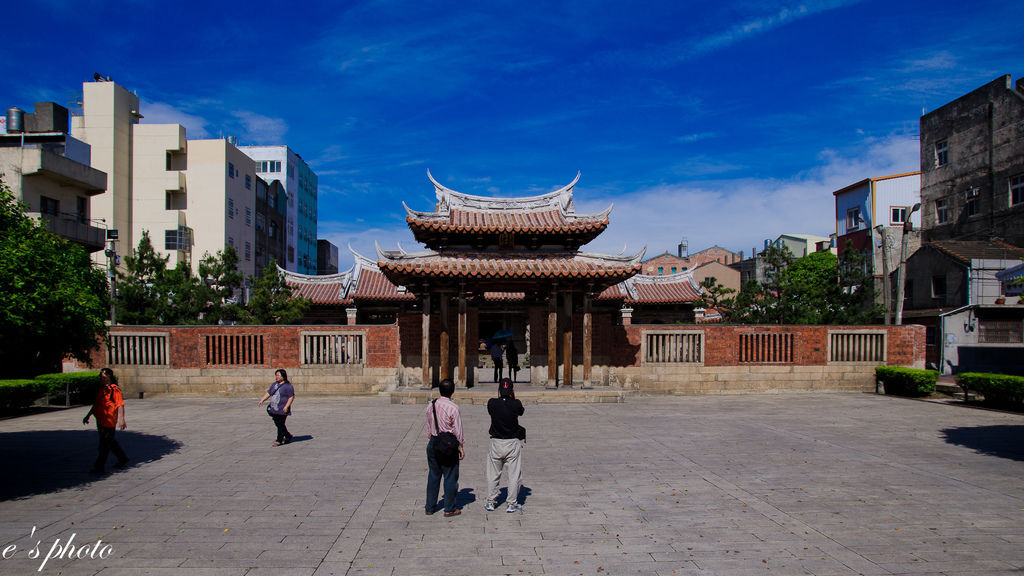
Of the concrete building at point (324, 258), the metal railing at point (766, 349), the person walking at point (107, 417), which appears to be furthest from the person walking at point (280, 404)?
the concrete building at point (324, 258)

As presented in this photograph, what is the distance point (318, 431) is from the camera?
39.7 ft

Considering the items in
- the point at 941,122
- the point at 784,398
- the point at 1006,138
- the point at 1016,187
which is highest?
the point at 941,122

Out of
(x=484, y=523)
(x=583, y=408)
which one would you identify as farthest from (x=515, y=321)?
(x=484, y=523)

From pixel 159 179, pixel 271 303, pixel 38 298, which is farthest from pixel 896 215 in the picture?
pixel 159 179

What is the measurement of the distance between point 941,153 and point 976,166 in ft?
8.94

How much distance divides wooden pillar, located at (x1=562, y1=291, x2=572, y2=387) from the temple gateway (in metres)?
0.03

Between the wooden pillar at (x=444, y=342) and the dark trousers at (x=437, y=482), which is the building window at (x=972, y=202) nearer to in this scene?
the wooden pillar at (x=444, y=342)

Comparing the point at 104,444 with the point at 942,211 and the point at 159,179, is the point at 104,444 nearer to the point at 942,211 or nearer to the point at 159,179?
the point at 159,179

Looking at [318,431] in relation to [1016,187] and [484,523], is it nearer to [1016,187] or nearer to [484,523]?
[484,523]

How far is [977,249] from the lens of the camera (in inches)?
1113

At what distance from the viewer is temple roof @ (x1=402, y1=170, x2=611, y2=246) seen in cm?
1695

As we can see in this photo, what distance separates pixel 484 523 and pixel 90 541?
13.3 feet

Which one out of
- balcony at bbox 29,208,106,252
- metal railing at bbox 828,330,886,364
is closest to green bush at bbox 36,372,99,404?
balcony at bbox 29,208,106,252

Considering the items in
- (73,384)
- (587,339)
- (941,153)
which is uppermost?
(941,153)
